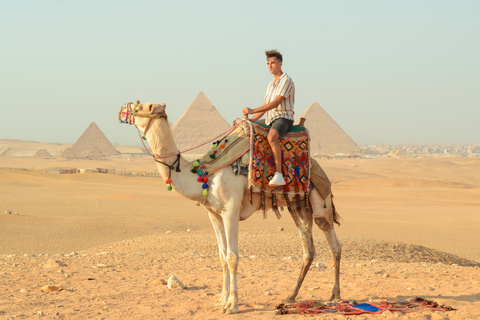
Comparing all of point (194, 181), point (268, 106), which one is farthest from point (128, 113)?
point (268, 106)

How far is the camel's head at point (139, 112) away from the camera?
566 centimetres

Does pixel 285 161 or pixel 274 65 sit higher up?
pixel 274 65

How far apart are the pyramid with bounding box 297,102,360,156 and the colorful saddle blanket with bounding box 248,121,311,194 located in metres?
172

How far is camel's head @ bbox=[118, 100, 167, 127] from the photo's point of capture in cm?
566

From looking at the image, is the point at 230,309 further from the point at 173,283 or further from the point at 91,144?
the point at 91,144

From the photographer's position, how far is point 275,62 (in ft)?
A: 20.4

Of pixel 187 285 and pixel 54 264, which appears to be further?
pixel 54 264

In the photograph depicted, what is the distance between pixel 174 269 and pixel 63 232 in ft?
30.0

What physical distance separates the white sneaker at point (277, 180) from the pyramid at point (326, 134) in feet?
566

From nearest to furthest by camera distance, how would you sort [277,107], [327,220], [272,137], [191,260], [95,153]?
1. [272,137]
2. [277,107]
3. [327,220]
4. [191,260]
5. [95,153]

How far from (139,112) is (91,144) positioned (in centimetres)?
15176

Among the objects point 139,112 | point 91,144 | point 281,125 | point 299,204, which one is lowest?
point 299,204

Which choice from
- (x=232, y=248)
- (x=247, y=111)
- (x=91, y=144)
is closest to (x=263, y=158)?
(x=247, y=111)

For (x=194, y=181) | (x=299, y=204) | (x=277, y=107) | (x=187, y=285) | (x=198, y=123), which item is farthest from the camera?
(x=198, y=123)
